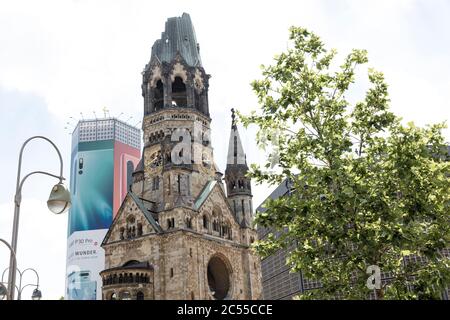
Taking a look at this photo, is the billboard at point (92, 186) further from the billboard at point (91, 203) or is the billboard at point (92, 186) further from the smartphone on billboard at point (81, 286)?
the smartphone on billboard at point (81, 286)

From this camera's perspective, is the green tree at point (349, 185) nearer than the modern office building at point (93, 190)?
Yes

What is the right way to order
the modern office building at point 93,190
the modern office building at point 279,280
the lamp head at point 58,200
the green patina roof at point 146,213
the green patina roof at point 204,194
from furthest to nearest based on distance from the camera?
1. the modern office building at point 93,190
2. the modern office building at point 279,280
3. the green patina roof at point 204,194
4. the green patina roof at point 146,213
5. the lamp head at point 58,200

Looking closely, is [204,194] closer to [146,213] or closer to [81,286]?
[146,213]

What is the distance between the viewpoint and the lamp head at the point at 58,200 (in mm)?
12055

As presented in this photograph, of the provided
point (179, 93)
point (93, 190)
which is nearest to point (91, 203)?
point (93, 190)

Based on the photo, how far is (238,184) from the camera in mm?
54875

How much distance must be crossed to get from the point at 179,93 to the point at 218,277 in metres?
22.3

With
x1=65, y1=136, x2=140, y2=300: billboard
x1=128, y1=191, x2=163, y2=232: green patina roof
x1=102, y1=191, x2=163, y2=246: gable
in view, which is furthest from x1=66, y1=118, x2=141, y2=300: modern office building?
x1=128, y1=191, x2=163, y2=232: green patina roof

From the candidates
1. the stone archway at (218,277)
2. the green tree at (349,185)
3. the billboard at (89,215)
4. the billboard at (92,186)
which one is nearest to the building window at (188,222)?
the stone archway at (218,277)

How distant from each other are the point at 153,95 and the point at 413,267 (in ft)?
147

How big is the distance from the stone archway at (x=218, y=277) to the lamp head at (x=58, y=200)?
3747 cm

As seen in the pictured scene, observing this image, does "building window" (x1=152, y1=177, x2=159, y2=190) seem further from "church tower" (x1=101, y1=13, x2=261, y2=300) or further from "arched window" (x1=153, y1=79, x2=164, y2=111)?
"arched window" (x1=153, y1=79, x2=164, y2=111)
